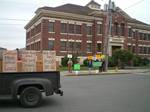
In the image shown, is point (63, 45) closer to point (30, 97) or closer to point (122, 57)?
point (122, 57)

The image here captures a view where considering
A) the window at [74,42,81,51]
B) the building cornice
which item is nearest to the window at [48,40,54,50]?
the building cornice

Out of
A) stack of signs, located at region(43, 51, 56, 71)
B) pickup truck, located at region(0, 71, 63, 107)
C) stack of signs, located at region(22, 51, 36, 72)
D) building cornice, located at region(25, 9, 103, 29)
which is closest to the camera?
pickup truck, located at region(0, 71, 63, 107)

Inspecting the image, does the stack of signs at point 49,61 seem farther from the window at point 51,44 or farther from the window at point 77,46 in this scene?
the window at point 77,46

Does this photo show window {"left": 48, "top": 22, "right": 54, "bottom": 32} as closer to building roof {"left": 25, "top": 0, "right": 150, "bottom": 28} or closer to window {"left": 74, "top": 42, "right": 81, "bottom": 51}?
building roof {"left": 25, "top": 0, "right": 150, "bottom": 28}

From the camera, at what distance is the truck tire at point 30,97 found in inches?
387

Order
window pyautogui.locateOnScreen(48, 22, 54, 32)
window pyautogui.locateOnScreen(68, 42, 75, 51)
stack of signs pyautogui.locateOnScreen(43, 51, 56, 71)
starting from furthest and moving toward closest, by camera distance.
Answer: window pyautogui.locateOnScreen(68, 42, 75, 51) < window pyautogui.locateOnScreen(48, 22, 54, 32) < stack of signs pyautogui.locateOnScreen(43, 51, 56, 71)

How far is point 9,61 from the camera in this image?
989 centimetres

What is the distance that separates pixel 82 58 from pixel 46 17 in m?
10.1

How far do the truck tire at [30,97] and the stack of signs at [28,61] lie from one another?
679 mm

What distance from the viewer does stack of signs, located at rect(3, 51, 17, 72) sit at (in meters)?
9.80

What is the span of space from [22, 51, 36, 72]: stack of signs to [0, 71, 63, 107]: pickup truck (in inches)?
6.5

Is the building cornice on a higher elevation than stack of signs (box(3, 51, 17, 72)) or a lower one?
higher

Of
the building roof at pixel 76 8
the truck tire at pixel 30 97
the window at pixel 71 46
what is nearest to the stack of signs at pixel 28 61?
the truck tire at pixel 30 97

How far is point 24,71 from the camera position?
9969 millimetres
